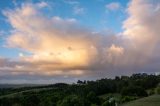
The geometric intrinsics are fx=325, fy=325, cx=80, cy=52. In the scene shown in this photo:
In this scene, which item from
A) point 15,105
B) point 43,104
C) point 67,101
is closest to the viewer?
point 67,101

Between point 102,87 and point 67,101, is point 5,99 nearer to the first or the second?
point 102,87

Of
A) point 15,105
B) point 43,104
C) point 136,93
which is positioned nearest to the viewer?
point 136,93

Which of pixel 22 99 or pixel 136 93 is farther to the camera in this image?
pixel 22 99

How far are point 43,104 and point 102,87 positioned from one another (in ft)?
129

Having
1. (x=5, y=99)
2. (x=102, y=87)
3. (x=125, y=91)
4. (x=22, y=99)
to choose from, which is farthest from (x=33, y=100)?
(x=125, y=91)

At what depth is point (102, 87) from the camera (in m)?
182

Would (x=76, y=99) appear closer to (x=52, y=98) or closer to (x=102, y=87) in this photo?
(x=52, y=98)

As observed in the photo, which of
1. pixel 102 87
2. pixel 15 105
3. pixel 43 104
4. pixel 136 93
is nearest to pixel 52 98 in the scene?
pixel 43 104

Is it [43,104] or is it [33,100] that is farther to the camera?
[33,100]

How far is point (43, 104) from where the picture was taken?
6191 inches

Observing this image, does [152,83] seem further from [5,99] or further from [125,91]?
[5,99]

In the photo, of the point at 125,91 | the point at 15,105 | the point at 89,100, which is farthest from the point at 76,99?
the point at 15,105

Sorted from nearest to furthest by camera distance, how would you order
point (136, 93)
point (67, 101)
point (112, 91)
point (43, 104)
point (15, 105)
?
point (67, 101), point (136, 93), point (43, 104), point (15, 105), point (112, 91)

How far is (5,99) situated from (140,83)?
77857 millimetres
